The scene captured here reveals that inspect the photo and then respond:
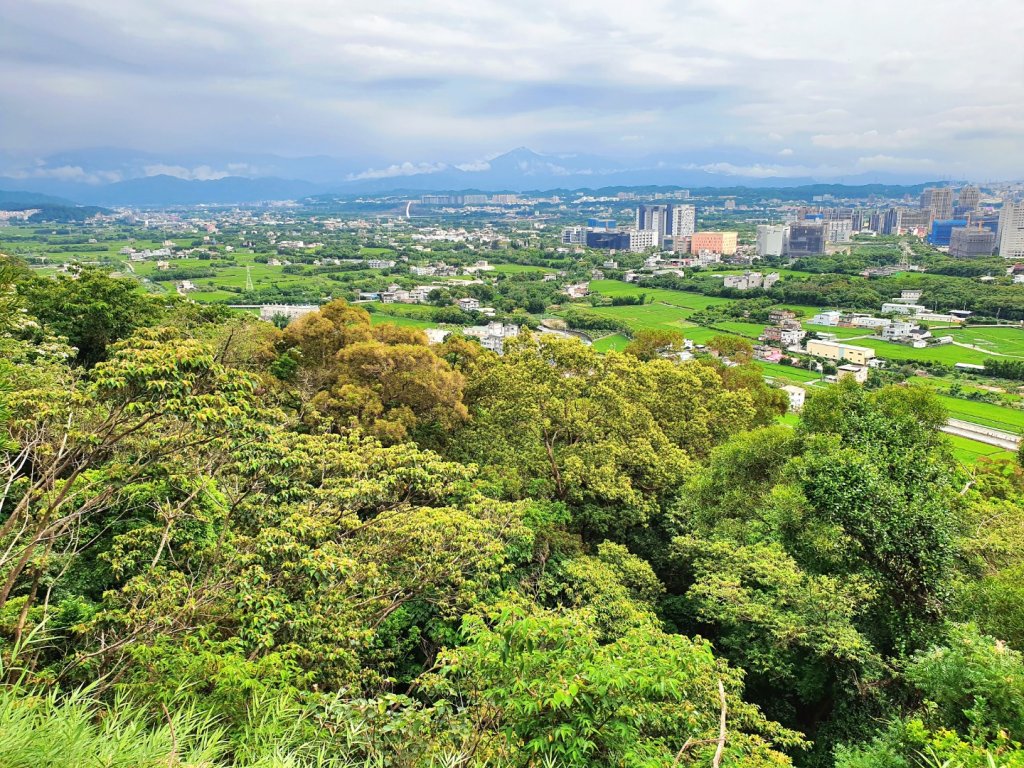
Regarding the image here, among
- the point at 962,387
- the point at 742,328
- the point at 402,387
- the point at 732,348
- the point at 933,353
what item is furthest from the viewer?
the point at 742,328

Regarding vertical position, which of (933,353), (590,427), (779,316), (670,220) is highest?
(670,220)

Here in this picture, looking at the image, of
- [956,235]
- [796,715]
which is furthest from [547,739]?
[956,235]

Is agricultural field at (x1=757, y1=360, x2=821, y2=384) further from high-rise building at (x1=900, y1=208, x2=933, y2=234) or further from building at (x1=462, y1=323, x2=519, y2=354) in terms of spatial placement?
high-rise building at (x1=900, y1=208, x2=933, y2=234)

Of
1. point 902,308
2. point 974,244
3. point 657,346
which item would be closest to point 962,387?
point 902,308

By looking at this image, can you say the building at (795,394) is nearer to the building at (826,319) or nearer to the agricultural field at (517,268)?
the building at (826,319)

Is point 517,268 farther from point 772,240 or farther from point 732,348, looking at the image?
point 732,348

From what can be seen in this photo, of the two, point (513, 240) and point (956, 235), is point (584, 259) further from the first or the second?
point (956, 235)

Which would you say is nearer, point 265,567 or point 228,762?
point 228,762
